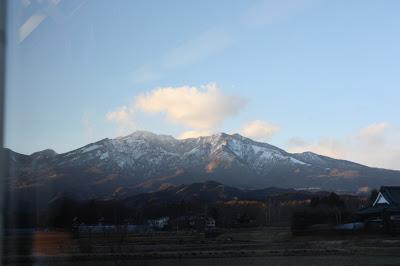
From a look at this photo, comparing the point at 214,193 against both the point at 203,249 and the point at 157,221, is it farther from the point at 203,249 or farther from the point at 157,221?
the point at 203,249

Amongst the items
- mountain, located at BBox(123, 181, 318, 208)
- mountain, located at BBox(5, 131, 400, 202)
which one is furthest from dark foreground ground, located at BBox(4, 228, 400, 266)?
mountain, located at BBox(123, 181, 318, 208)

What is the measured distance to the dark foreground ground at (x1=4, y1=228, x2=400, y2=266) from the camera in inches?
114

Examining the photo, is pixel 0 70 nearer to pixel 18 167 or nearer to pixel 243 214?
pixel 18 167

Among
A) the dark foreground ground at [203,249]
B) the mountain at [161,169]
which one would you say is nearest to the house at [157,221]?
the dark foreground ground at [203,249]

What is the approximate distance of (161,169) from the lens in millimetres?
9594

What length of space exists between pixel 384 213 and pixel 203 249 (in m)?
8.10

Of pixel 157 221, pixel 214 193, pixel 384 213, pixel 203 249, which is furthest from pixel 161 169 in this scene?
pixel 384 213

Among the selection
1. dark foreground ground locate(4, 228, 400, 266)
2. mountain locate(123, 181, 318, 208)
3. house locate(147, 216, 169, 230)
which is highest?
mountain locate(123, 181, 318, 208)

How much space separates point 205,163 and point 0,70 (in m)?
12.4

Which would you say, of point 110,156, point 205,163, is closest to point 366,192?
point 205,163

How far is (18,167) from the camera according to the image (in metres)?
1.82

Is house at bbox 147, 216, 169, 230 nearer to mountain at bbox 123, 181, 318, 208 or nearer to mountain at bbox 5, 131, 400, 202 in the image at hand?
mountain at bbox 123, 181, 318, 208

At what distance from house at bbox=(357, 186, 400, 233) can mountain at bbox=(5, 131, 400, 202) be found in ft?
14.3

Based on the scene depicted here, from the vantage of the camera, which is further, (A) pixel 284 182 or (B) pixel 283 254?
(B) pixel 283 254
